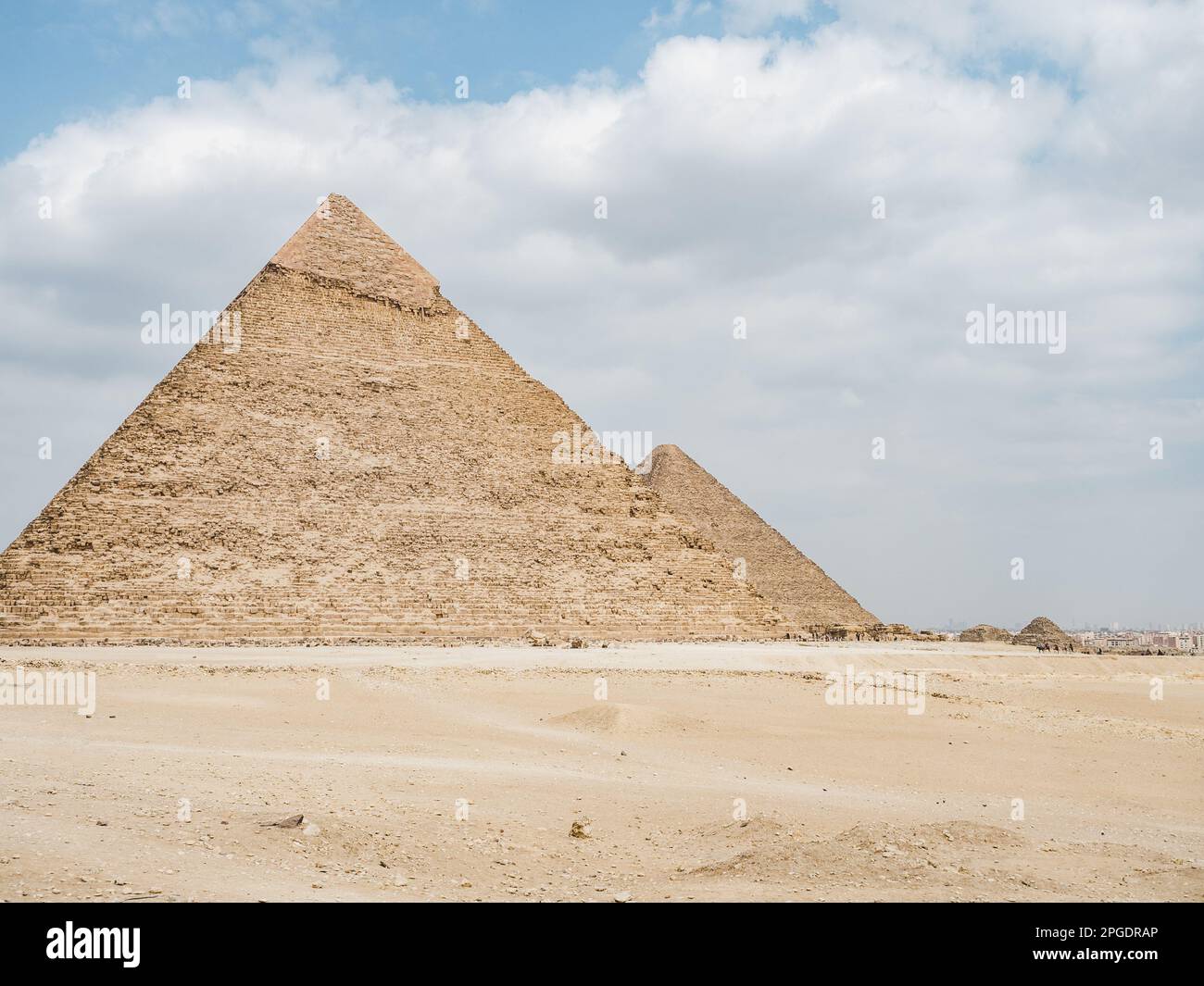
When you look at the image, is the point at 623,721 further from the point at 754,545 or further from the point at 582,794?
the point at 754,545

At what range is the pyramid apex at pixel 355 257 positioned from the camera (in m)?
44.1

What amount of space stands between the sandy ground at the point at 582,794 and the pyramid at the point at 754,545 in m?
41.2

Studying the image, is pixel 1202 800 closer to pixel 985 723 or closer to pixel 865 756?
pixel 865 756

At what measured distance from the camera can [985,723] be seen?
13.8 meters

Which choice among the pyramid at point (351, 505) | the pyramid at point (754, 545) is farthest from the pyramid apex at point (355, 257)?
the pyramid at point (754, 545)

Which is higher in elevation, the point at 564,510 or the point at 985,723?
the point at 564,510

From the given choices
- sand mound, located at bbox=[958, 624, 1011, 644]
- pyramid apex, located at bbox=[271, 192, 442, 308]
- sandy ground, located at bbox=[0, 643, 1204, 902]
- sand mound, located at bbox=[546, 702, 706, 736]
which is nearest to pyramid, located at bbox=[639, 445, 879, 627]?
sand mound, located at bbox=[958, 624, 1011, 644]

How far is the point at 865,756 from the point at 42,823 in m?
7.62

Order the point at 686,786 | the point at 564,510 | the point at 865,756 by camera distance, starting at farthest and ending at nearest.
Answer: the point at 564,510, the point at 865,756, the point at 686,786

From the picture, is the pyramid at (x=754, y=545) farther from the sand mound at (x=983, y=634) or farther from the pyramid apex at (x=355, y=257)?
the pyramid apex at (x=355, y=257)

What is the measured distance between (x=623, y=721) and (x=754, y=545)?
2023 inches

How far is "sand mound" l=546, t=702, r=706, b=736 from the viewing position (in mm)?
11578
